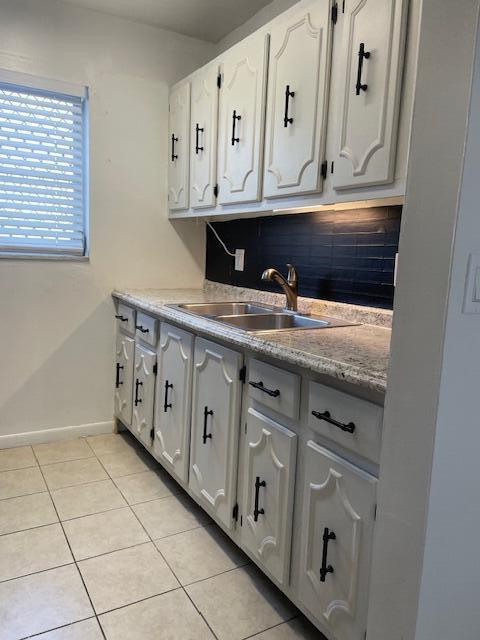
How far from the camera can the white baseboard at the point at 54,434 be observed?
2.81 meters

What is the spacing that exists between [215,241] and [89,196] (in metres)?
0.83

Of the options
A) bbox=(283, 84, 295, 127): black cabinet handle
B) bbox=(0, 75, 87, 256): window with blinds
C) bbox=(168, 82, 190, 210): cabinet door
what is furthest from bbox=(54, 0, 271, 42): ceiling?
bbox=(283, 84, 295, 127): black cabinet handle

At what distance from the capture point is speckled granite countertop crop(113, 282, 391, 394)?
121cm

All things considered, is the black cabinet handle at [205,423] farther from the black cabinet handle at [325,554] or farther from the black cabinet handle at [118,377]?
the black cabinet handle at [118,377]

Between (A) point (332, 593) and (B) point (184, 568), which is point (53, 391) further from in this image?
(A) point (332, 593)

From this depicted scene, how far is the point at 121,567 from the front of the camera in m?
1.79

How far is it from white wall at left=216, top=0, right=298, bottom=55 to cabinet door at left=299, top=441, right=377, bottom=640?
2226mm

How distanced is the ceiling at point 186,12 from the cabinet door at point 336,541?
2.40 m

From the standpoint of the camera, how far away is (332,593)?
4.31ft

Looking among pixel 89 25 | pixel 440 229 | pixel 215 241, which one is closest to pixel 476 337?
pixel 440 229

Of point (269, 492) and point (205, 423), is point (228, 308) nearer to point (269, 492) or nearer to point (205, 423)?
point (205, 423)

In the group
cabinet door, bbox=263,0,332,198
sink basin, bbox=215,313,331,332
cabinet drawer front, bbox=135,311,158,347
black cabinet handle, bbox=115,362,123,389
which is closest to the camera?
cabinet door, bbox=263,0,332,198

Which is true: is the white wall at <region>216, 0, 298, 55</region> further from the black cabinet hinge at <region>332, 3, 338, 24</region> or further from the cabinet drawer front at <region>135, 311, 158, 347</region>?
the cabinet drawer front at <region>135, 311, 158, 347</region>

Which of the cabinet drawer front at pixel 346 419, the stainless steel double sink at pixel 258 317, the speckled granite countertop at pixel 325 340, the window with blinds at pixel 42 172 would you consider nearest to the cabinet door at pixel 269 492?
the cabinet drawer front at pixel 346 419
